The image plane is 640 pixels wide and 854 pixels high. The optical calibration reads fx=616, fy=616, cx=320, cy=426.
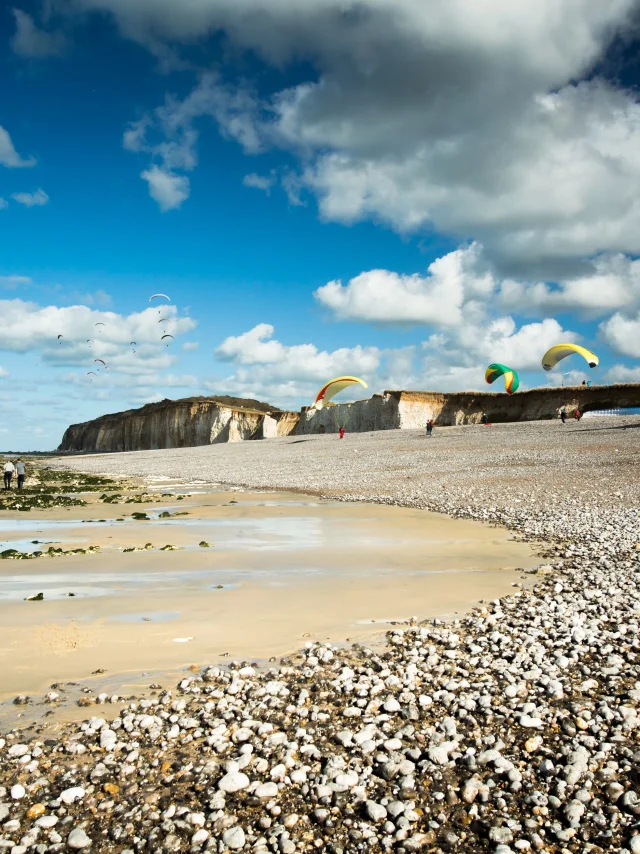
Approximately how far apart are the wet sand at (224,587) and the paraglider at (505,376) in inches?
1964

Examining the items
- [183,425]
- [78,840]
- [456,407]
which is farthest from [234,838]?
[183,425]

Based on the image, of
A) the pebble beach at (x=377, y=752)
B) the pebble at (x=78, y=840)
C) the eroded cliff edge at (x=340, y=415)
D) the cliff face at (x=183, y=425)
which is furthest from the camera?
the cliff face at (x=183, y=425)

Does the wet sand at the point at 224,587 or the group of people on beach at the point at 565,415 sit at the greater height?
the group of people on beach at the point at 565,415

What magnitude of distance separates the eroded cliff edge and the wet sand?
4887cm

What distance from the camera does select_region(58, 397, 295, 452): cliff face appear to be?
88.6m

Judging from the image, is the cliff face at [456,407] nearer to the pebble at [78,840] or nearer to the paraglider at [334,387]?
the paraglider at [334,387]

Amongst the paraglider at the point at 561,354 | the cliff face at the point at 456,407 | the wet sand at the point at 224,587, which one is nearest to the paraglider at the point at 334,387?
the cliff face at the point at 456,407

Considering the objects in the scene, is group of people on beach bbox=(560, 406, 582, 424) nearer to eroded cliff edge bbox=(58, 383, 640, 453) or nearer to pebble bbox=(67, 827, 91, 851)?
eroded cliff edge bbox=(58, 383, 640, 453)

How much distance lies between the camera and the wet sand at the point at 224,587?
20.3 feet

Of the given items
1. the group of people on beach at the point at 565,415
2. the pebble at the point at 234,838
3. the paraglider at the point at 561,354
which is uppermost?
the paraglider at the point at 561,354

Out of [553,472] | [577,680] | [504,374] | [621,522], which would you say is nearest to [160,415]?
[504,374]

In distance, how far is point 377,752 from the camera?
4.18m

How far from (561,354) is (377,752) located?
57318mm

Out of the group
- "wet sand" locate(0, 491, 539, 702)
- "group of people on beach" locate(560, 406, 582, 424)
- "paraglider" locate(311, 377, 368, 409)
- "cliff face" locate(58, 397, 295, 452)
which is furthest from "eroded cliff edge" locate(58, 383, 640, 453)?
"wet sand" locate(0, 491, 539, 702)
